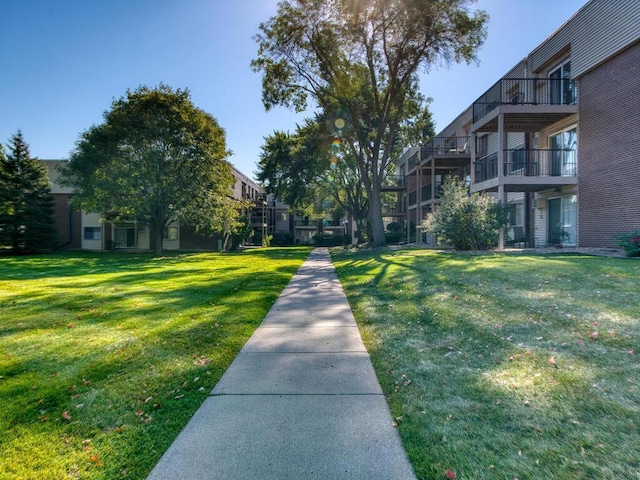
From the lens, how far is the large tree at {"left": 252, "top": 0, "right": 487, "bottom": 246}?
1930cm

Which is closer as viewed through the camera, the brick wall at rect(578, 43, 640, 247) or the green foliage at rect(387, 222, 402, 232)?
the brick wall at rect(578, 43, 640, 247)

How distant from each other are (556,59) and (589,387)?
58.3ft

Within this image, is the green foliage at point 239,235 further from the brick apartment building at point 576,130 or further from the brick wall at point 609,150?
the brick wall at point 609,150

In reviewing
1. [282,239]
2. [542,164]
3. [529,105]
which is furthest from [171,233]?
[529,105]

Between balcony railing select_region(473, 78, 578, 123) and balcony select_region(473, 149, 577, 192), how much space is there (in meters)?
2.18

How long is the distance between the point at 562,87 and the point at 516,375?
16.8 meters

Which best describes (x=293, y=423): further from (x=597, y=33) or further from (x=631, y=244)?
(x=597, y=33)

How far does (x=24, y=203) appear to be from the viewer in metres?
26.8

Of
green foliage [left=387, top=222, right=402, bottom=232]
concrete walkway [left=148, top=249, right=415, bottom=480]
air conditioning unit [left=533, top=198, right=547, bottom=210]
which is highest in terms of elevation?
air conditioning unit [left=533, top=198, right=547, bottom=210]

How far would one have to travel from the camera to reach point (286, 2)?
67.2 ft

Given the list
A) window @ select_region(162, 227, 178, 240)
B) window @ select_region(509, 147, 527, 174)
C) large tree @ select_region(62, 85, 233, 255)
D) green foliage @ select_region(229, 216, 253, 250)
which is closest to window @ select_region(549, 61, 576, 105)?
window @ select_region(509, 147, 527, 174)

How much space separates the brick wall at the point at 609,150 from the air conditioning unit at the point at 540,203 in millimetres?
3185

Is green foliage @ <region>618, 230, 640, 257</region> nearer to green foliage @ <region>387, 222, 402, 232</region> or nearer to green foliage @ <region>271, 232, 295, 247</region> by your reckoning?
green foliage @ <region>387, 222, 402, 232</region>

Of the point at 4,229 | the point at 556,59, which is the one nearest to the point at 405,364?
the point at 556,59
